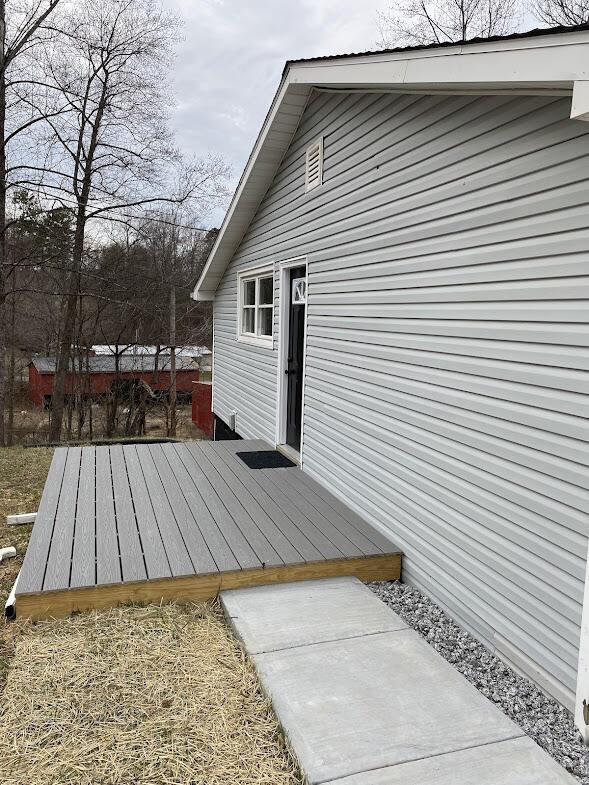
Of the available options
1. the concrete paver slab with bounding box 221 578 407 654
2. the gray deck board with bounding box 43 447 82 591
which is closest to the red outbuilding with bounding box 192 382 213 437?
the gray deck board with bounding box 43 447 82 591

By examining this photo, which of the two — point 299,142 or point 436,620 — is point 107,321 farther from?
point 436,620

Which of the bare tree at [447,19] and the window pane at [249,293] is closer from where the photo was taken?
the window pane at [249,293]

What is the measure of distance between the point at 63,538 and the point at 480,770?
8.91 feet

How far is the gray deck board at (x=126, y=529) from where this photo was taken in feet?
10.5

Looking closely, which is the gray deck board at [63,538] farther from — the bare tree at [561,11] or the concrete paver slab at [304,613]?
the bare tree at [561,11]

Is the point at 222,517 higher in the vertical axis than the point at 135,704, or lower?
higher

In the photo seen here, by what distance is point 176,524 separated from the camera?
394 centimetres

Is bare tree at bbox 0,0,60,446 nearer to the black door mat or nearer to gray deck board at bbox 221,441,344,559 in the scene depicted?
the black door mat

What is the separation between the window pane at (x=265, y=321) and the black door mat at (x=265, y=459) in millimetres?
1663

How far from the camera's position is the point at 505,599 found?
268cm

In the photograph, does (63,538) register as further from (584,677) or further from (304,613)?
(584,677)

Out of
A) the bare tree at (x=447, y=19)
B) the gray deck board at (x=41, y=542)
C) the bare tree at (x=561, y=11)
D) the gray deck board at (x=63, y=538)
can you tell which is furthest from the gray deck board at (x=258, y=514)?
the bare tree at (x=447, y=19)

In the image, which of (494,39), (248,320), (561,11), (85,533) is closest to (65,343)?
(248,320)

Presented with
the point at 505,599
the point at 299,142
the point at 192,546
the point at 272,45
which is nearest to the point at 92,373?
the point at 272,45
